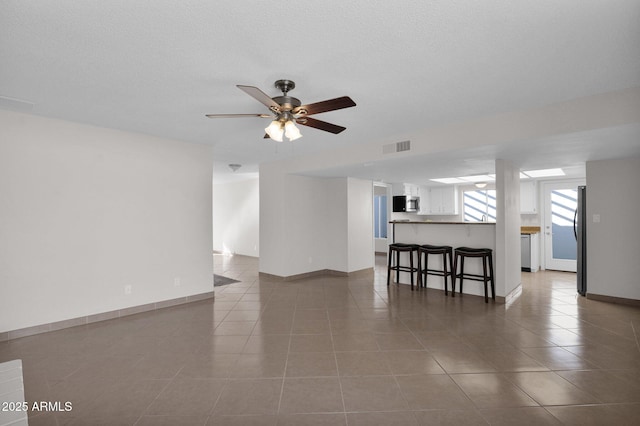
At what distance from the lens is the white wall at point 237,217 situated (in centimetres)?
935

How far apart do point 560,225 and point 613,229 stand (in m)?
2.63

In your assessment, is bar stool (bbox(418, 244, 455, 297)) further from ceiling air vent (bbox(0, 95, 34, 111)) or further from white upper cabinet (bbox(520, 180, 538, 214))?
ceiling air vent (bbox(0, 95, 34, 111))

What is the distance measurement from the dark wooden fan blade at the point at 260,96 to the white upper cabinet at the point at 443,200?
795cm

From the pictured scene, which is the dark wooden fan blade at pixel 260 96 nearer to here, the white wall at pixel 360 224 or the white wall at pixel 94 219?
the white wall at pixel 94 219

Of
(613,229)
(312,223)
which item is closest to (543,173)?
(613,229)

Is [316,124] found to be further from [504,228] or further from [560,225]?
[560,225]

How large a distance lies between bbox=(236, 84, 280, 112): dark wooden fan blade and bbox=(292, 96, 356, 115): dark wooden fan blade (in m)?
0.18

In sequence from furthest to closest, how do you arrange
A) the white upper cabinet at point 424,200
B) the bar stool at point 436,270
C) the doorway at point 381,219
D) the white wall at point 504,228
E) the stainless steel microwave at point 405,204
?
the doorway at point 381,219 < the white upper cabinet at point 424,200 < the stainless steel microwave at point 405,204 < the bar stool at point 436,270 < the white wall at point 504,228

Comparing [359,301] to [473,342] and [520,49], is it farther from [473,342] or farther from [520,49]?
[520,49]

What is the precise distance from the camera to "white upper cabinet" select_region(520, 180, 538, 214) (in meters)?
7.45

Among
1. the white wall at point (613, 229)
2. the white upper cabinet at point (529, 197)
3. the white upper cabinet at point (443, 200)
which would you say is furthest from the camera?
the white upper cabinet at point (443, 200)

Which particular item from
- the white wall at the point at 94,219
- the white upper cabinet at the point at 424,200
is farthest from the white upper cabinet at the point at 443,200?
the white wall at the point at 94,219

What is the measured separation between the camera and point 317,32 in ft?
6.61

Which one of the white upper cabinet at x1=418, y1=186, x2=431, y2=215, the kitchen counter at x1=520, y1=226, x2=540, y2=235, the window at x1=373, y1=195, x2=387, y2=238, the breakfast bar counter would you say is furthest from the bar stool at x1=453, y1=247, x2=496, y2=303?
the window at x1=373, y1=195, x2=387, y2=238
